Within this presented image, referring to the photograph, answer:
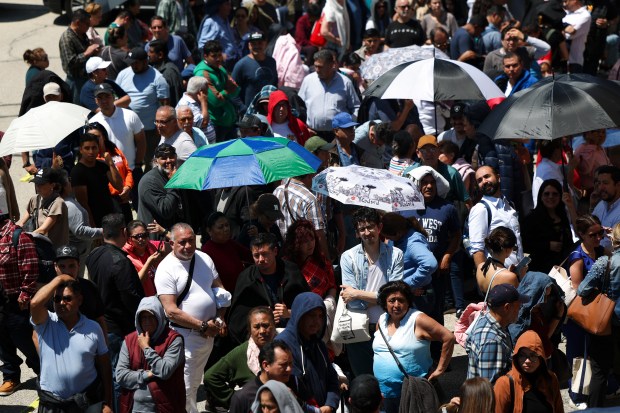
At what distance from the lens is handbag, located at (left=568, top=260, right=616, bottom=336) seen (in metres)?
9.23

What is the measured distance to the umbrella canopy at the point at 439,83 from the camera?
12.0m

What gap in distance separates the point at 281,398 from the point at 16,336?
3.78 m

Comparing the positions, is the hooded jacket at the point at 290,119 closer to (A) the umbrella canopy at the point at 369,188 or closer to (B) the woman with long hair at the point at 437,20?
(A) the umbrella canopy at the point at 369,188

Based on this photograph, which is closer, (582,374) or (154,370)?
(154,370)

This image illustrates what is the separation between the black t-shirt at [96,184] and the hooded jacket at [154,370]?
3.23 metres

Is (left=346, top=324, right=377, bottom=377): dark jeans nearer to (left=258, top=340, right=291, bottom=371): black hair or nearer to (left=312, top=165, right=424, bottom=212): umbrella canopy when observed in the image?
(left=312, top=165, right=424, bottom=212): umbrella canopy

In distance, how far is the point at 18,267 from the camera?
388 inches

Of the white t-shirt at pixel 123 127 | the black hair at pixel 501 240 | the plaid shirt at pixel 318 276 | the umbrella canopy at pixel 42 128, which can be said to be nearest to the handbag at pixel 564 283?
the black hair at pixel 501 240

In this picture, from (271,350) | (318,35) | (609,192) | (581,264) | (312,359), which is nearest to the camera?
(271,350)

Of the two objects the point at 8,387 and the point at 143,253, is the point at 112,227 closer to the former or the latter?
the point at 143,253

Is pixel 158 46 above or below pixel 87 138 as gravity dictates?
below

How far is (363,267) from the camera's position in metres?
9.49

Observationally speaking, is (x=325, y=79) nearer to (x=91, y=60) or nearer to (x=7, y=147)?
(x=91, y=60)

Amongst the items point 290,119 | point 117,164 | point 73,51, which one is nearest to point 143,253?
point 117,164
